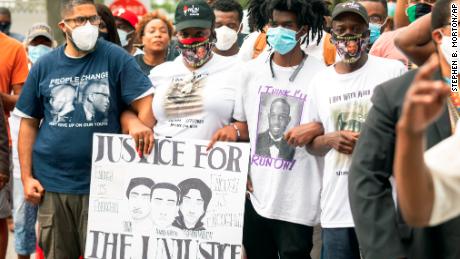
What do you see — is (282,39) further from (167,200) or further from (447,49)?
(447,49)

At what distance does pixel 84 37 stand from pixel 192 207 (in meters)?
1.29

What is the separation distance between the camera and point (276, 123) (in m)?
6.39

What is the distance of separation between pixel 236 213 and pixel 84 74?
132 cm

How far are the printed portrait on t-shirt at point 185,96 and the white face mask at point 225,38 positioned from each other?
7.02 feet

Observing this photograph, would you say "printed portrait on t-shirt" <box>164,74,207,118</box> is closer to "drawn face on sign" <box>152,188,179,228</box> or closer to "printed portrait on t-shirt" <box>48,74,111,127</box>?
"printed portrait on t-shirt" <box>48,74,111,127</box>

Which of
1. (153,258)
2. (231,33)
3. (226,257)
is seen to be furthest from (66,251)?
(231,33)

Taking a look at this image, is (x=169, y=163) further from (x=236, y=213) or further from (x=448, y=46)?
(x=448, y=46)

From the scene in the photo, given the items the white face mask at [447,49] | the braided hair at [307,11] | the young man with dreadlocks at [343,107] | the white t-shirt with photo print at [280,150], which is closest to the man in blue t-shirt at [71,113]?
the white t-shirt with photo print at [280,150]

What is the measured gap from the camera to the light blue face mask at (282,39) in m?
6.39

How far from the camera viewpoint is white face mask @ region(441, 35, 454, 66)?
3600mm

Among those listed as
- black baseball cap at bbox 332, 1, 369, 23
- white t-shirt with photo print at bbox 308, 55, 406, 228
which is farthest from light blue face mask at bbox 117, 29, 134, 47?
white t-shirt with photo print at bbox 308, 55, 406, 228

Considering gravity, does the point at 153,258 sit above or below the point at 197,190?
below

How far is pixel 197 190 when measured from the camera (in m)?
6.28

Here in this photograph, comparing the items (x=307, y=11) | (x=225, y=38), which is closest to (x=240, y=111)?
(x=307, y=11)
